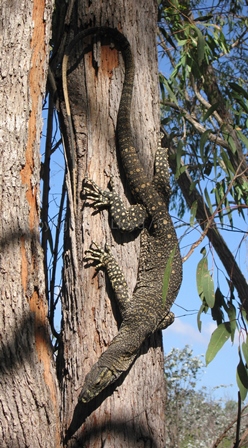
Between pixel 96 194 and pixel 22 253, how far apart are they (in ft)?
2.23

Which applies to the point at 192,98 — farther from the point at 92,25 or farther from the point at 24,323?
the point at 24,323

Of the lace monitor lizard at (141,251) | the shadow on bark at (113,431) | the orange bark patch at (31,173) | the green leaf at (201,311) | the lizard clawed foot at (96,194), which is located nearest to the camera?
the orange bark patch at (31,173)

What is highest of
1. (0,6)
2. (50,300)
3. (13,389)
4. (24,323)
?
(0,6)

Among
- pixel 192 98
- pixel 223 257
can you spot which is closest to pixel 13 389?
pixel 223 257

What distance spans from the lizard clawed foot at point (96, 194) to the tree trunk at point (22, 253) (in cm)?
49

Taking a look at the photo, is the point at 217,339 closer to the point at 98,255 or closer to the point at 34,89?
the point at 98,255

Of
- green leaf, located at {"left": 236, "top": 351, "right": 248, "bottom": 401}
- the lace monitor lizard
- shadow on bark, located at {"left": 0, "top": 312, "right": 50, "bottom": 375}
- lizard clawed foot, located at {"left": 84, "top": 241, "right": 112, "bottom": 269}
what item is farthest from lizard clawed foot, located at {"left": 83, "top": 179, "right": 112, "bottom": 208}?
green leaf, located at {"left": 236, "top": 351, "right": 248, "bottom": 401}

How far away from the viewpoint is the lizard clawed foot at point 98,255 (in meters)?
2.73

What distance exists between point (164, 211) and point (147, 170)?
28cm

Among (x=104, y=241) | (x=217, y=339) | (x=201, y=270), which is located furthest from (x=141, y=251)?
(x=217, y=339)

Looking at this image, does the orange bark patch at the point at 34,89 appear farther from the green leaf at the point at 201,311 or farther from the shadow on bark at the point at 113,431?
the green leaf at the point at 201,311

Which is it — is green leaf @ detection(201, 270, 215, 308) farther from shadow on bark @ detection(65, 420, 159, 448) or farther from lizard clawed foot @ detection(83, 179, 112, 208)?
shadow on bark @ detection(65, 420, 159, 448)

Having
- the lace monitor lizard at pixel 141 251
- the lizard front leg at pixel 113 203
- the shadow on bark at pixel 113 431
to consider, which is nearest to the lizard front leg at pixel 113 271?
the lace monitor lizard at pixel 141 251

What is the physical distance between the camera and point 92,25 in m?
3.15
